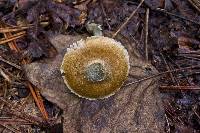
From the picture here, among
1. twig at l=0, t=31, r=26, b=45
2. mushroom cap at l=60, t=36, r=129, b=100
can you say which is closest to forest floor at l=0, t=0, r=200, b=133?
twig at l=0, t=31, r=26, b=45

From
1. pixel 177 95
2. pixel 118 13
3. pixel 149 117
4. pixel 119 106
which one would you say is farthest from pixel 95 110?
pixel 118 13

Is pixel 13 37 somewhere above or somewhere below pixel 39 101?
A: above

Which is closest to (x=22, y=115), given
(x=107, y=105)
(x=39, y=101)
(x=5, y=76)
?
(x=39, y=101)

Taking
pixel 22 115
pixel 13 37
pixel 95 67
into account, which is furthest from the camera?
pixel 13 37

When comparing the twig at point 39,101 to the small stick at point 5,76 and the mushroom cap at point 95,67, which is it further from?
the mushroom cap at point 95,67

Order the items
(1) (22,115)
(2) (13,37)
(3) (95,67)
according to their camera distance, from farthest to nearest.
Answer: (2) (13,37) → (1) (22,115) → (3) (95,67)

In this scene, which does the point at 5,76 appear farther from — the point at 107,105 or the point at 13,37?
the point at 107,105
